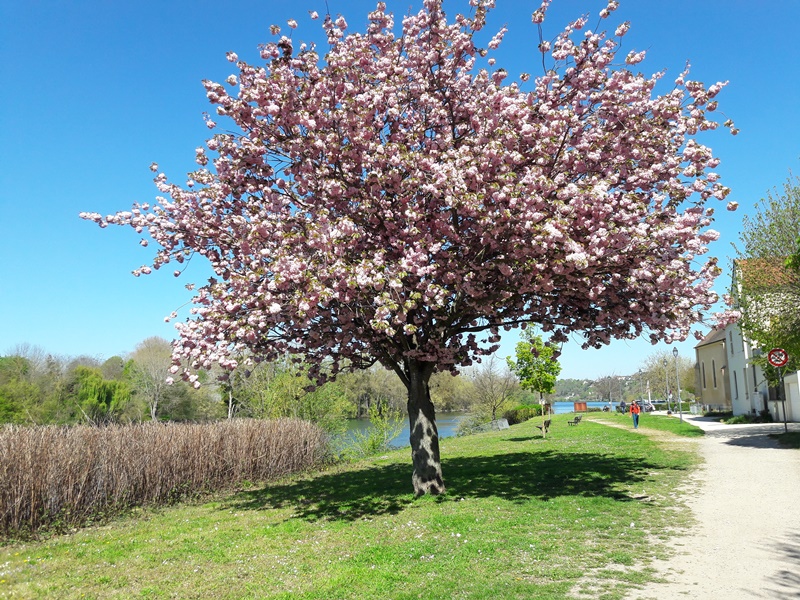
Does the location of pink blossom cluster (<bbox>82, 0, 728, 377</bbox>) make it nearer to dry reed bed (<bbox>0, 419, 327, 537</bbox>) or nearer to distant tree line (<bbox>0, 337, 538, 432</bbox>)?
dry reed bed (<bbox>0, 419, 327, 537</bbox>)

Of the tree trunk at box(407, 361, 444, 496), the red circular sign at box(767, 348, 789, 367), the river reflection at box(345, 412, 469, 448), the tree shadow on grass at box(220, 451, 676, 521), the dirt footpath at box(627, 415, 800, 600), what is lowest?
the river reflection at box(345, 412, 469, 448)

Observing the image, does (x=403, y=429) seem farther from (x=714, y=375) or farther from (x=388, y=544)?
(x=714, y=375)

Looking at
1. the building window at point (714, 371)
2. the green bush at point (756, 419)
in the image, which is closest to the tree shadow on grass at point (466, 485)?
the green bush at point (756, 419)

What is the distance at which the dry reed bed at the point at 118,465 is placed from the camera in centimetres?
1077

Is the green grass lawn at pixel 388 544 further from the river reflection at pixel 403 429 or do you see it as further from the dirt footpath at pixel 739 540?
the river reflection at pixel 403 429

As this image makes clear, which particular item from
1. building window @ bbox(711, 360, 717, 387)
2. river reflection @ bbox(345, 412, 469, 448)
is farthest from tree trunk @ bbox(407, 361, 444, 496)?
building window @ bbox(711, 360, 717, 387)

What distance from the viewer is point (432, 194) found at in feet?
30.8

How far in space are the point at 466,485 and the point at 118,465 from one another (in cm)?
755

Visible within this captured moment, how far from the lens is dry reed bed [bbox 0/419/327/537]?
35.3ft

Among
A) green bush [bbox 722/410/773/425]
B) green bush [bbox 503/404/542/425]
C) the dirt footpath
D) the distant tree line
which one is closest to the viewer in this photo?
the dirt footpath

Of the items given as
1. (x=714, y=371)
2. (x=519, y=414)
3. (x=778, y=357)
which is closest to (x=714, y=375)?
(x=714, y=371)

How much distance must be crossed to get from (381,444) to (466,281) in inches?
655

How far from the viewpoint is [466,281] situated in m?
9.61

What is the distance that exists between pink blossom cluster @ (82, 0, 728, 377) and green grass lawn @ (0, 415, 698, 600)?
2.99 meters
